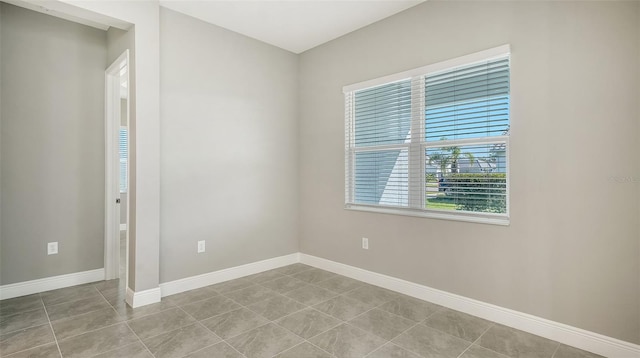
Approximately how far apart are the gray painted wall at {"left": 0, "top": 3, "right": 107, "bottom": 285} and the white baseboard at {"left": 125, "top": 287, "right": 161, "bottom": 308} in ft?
3.39

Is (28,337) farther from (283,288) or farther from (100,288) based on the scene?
(283,288)

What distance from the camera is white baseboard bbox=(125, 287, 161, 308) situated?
2.77 m

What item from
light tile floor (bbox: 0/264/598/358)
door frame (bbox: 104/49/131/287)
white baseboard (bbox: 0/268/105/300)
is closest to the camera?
light tile floor (bbox: 0/264/598/358)

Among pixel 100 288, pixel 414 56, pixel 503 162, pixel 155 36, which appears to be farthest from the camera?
pixel 100 288

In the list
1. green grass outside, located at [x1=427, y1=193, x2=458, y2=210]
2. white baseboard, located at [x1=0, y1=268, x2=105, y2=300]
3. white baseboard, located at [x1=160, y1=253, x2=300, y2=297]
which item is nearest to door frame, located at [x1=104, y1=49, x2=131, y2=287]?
white baseboard, located at [x1=0, y1=268, x2=105, y2=300]

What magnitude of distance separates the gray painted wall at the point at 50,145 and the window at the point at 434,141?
288 cm

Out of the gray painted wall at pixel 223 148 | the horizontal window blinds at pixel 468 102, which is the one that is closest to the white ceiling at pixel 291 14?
the gray painted wall at pixel 223 148

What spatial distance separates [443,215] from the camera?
2.87m

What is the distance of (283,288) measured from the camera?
10.8ft

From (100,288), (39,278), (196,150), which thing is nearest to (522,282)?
(196,150)

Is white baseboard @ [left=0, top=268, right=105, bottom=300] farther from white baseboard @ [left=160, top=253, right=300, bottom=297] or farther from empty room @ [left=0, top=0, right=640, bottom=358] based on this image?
white baseboard @ [left=160, top=253, right=300, bottom=297]

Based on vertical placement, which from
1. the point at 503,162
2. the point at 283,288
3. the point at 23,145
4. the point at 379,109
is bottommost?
the point at 283,288

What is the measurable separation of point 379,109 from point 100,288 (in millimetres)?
3531

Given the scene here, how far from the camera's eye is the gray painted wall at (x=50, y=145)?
299 cm
